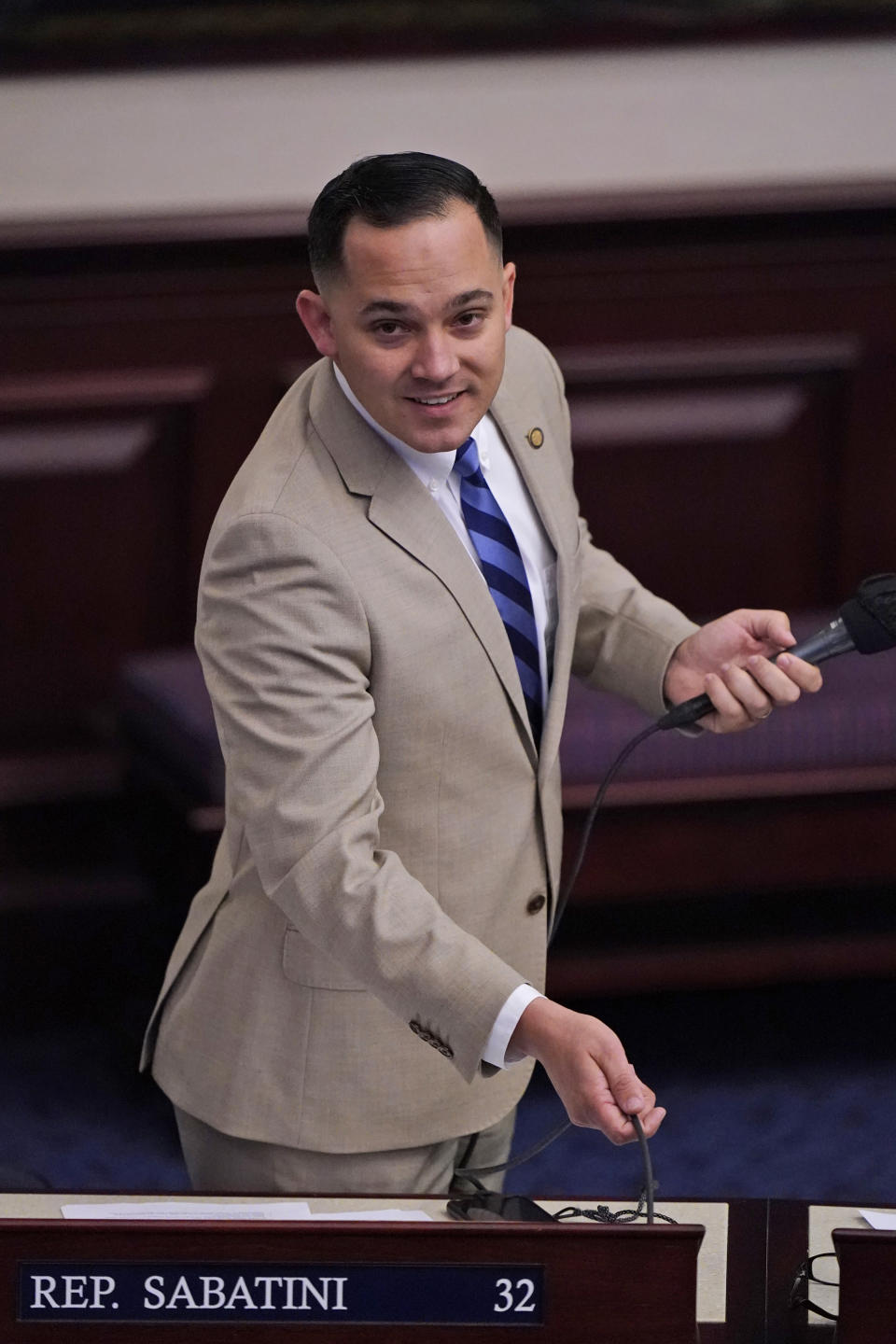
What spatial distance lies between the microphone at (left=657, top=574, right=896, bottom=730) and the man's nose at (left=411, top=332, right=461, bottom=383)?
0.34 m

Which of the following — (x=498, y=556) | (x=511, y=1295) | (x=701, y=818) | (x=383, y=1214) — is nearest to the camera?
(x=511, y=1295)

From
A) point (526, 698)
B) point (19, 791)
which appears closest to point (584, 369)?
point (19, 791)

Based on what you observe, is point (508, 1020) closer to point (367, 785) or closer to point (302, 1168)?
point (367, 785)

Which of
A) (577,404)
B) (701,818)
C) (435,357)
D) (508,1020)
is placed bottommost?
(701,818)

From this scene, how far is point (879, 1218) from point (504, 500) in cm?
62

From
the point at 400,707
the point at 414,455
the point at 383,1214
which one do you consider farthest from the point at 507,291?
the point at 383,1214

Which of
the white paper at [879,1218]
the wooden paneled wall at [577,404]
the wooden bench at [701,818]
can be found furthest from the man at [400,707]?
the wooden paneled wall at [577,404]

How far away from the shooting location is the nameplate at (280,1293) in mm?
1191

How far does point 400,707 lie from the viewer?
1.45 meters

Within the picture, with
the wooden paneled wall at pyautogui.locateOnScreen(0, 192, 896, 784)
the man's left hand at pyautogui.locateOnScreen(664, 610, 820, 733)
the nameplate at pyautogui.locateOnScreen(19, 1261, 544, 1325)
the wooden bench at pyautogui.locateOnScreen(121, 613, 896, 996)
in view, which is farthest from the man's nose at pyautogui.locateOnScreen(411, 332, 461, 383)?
the wooden paneled wall at pyautogui.locateOnScreen(0, 192, 896, 784)

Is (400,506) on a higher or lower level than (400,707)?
higher

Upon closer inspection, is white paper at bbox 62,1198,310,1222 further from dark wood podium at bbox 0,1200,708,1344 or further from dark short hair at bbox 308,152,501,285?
dark short hair at bbox 308,152,501,285

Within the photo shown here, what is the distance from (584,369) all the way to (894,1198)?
138 cm

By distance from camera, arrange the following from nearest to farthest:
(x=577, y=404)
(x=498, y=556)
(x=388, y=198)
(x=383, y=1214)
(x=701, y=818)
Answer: (x=388, y=198), (x=383, y=1214), (x=498, y=556), (x=701, y=818), (x=577, y=404)
